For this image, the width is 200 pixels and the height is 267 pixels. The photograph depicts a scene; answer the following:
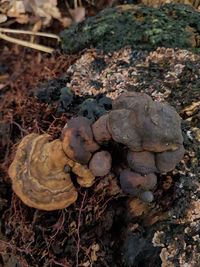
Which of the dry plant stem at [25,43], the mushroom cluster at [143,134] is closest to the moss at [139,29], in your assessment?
the dry plant stem at [25,43]

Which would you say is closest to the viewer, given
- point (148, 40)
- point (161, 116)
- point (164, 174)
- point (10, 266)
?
point (161, 116)

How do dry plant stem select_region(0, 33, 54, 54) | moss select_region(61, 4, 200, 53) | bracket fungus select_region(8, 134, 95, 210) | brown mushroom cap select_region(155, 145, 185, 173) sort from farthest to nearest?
dry plant stem select_region(0, 33, 54, 54) → moss select_region(61, 4, 200, 53) → bracket fungus select_region(8, 134, 95, 210) → brown mushroom cap select_region(155, 145, 185, 173)

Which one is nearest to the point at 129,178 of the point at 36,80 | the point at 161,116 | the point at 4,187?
the point at 161,116

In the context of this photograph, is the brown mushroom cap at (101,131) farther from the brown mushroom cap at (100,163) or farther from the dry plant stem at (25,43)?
the dry plant stem at (25,43)

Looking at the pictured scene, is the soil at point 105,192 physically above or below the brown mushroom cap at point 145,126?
below

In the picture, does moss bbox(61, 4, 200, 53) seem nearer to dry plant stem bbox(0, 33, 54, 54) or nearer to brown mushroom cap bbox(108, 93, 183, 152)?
dry plant stem bbox(0, 33, 54, 54)

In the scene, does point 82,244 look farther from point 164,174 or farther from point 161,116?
point 161,116

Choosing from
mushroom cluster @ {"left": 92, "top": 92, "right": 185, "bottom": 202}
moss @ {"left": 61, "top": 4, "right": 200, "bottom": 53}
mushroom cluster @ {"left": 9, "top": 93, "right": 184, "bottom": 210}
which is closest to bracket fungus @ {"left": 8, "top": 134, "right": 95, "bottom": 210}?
mushroom cluster @ {"left": 9, "top": 93, "right": 184, "bottom": 210}
